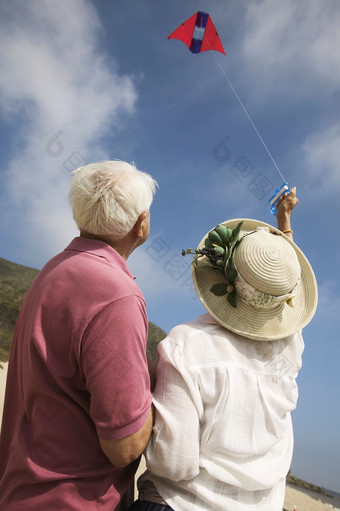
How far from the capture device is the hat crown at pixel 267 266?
1.75 meters

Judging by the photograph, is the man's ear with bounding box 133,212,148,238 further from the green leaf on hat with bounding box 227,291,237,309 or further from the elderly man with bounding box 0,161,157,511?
the green leaf on hat with bounding box 227,291,237,309

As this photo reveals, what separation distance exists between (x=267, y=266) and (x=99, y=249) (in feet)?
2.70

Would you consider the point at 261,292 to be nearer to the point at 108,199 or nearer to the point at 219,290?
the point at 219,290

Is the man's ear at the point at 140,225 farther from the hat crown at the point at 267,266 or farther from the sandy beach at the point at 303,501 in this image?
the sandy beach at the point at 303,501

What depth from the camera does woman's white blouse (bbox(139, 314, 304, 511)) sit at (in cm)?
144

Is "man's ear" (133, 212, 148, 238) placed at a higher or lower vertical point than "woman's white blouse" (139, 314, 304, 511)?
higher

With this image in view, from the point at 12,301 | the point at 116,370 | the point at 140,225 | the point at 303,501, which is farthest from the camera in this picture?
the point at 303,501

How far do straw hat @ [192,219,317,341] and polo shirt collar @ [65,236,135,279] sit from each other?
0.51 meters

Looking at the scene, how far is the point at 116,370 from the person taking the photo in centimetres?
132

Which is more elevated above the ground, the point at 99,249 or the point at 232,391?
the point at 99,249

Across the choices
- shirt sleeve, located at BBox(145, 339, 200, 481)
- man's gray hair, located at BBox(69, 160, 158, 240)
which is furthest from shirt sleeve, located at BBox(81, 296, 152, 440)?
man's gray hair, located at BBox(69, 160, 158, 240)

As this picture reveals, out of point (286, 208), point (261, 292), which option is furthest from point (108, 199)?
point (286, 208)

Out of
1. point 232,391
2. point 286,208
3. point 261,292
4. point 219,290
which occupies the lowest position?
point 232,391

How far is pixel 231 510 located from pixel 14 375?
1.13 meters
